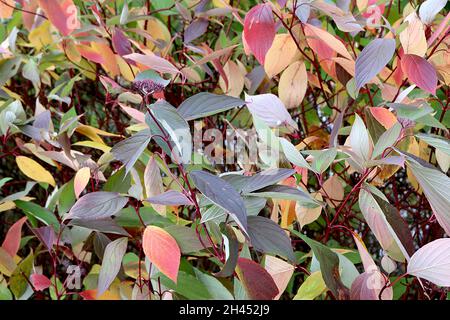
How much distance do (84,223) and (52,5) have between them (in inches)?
11.7

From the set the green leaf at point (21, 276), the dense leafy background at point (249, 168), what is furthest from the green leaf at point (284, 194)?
the green leaf at point (21, 276)

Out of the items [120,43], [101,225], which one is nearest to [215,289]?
[101,225]

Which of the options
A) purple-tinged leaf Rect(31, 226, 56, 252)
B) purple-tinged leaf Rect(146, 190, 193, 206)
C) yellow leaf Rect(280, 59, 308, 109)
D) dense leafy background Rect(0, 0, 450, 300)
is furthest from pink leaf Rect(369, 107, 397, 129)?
purple-tinged leaf Rect(31, 226, 56, 252)

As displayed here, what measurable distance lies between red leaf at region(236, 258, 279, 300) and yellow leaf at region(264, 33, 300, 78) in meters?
0.23

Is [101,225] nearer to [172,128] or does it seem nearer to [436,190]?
[172,128]

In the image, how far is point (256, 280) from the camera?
1.62 feet

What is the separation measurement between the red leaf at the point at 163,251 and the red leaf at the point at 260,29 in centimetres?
22

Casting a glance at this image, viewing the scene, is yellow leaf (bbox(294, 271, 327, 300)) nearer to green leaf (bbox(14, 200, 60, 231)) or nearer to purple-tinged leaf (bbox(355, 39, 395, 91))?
purple-tinged leaf (bbox(355, 39, 395, 91))

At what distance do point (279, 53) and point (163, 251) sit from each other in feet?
0.86

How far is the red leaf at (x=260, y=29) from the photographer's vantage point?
59 centimetres

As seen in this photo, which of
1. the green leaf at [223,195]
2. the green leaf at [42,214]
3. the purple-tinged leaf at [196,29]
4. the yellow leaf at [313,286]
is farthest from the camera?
the purple-tinged leaf at [196,29]

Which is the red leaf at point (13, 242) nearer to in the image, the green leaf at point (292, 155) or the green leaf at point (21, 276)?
the green leaf at point (21, 276)

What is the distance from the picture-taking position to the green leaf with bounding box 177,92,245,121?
486 millimetres
